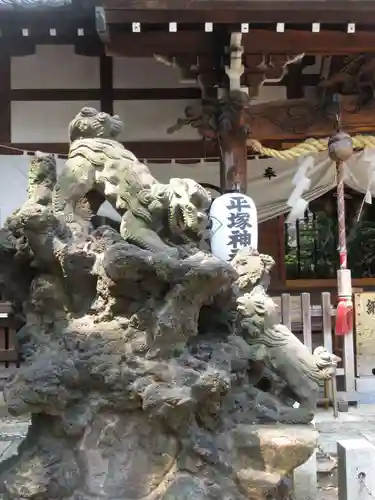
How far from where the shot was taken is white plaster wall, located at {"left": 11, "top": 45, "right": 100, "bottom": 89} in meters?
8.13

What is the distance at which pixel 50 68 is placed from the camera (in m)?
8.16

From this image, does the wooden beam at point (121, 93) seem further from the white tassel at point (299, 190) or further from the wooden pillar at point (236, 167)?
the white tassel at point (299, 190)

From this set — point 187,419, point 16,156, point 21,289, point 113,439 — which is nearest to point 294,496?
point 187,419

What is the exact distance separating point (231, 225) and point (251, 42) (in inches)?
77.7

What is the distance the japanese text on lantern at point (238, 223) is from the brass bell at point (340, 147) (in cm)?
126

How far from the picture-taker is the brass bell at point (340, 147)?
682 cm

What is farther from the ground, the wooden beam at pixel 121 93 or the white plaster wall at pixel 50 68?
the white plaster wall at pixel 50 68

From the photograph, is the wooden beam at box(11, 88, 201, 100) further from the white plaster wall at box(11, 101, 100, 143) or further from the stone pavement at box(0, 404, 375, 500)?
the stone pavement at box(0, 404, 375, 500)

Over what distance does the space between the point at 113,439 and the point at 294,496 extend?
45.8 inches

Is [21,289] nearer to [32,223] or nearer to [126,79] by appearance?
[32,223]

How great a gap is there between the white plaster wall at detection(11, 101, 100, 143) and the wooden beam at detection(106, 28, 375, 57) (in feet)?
6.00

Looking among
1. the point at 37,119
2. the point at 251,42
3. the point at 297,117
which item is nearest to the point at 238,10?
the point at 251,42

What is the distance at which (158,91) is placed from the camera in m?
8.26

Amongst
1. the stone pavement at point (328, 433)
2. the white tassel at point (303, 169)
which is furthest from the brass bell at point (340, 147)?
the stone pavement at point (328, 433)
